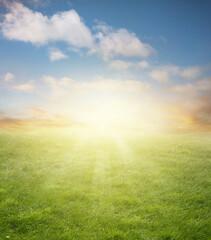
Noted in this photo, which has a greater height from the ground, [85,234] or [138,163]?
[138,163]

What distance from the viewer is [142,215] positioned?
7.82 m

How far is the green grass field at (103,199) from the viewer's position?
677cm

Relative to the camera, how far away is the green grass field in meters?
6.77

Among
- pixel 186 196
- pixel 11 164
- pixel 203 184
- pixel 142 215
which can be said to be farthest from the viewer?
pixel 11 164

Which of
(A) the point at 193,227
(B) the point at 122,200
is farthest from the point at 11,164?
(A) the point at 193,227

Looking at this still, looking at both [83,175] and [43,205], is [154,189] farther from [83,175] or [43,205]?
[43,205]

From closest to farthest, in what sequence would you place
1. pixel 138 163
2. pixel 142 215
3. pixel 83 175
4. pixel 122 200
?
pixel 142 215
pixel 122 200
pixel 83 175
pixel 138 163

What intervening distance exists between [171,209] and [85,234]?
4.46 metres

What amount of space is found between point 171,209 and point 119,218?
277cm

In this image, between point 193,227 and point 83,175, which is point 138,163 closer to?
point 83,175

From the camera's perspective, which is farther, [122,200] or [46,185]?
[46,185]

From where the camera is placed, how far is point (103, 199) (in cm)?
909

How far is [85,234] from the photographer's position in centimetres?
656

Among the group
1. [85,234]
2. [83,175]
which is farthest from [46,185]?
[85,234]
